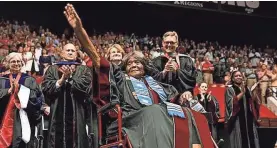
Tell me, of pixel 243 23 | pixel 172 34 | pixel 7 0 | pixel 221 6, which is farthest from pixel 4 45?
pixel 243 23

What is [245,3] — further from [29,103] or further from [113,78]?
[113,78]

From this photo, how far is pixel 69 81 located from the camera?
6.51 m

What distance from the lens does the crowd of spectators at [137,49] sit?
13.7 meters

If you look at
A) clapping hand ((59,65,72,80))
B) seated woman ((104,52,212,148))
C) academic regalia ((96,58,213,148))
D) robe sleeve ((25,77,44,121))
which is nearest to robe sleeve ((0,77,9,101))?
robe sleeve ((25,77,44,121))

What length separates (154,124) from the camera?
473cm

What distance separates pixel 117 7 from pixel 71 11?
18.6m

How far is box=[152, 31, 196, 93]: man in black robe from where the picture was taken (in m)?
6.05

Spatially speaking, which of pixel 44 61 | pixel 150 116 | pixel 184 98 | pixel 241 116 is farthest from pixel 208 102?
pixel 150 116

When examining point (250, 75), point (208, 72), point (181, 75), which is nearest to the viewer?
point (181, 75)

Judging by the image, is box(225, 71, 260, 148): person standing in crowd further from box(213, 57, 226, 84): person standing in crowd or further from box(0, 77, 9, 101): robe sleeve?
box(213, 57, 226, 84): person standing in crowd

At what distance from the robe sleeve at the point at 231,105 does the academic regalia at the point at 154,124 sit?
397 cm

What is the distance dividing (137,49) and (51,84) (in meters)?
10.8

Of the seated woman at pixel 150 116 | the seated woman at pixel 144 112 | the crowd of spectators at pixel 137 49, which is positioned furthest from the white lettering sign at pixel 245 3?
the seated woman at pixel 144 112

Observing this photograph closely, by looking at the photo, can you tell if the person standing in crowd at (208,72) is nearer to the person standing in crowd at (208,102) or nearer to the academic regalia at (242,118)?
the person standing in crowd at (208,102)
